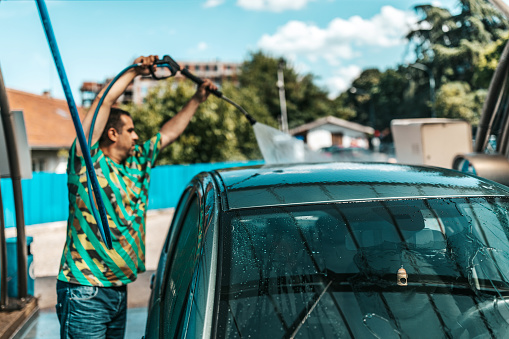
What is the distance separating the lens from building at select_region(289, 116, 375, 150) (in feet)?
224

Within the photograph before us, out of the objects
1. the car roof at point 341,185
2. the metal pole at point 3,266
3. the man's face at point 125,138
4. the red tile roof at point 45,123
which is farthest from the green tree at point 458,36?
the red tile roof at point 45,123

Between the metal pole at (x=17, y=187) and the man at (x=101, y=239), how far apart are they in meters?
1.63

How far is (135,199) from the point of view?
2947 millimetres

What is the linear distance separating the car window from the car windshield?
0.69 ft

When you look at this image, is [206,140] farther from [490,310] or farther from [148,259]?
[490,310]

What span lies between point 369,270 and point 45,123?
3010cm

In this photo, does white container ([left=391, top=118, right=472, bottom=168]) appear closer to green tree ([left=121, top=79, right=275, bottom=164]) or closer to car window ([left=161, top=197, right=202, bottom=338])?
car window ([left=161, top=197, right=202, bottom=338])

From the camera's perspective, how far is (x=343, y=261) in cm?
215

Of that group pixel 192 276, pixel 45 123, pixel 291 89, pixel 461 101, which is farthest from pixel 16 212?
pixel 291 89

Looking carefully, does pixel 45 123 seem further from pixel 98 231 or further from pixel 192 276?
pixel 192 276

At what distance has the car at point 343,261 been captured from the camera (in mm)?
1897

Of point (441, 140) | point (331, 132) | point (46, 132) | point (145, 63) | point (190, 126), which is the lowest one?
point (331, 132)

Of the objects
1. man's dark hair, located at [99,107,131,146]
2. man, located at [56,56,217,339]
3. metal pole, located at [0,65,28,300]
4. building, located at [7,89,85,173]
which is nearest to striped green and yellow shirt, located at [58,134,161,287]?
man, located at [56,56,217,339]

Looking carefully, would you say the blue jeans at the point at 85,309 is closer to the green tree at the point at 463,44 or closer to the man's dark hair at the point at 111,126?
the man's dark hair at the point at 111,126
